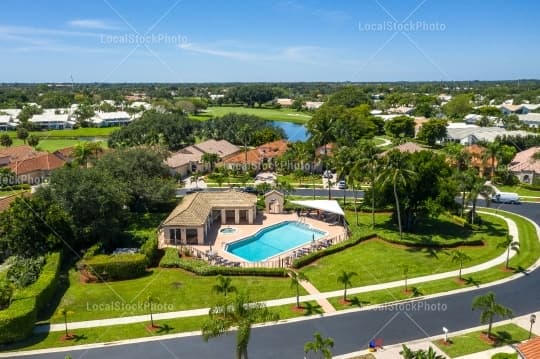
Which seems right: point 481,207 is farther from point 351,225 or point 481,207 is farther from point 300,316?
point 300,316

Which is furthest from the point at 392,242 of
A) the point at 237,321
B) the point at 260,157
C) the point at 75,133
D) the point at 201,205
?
the point at 75,133

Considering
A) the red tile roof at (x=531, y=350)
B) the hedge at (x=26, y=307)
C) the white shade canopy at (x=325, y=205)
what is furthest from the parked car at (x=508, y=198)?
the hedge at (x=26, y=307)

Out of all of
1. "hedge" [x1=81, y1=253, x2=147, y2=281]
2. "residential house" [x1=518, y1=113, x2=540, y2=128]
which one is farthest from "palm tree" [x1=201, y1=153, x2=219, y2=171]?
"residential house" [x1=518, y1=113, x2=540, y2=128]

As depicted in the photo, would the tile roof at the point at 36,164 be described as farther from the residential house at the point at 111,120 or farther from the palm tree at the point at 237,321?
the residential house at the point at 111,120

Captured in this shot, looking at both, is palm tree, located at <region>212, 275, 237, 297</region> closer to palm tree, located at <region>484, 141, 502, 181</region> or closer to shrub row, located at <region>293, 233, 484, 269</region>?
shrub row, located at <region>293, 233, 484, 269</region>

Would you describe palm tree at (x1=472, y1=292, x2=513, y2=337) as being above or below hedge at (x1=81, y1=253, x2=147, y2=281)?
above

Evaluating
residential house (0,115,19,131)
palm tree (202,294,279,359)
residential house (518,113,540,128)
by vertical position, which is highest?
residential house (518,113,540,128)

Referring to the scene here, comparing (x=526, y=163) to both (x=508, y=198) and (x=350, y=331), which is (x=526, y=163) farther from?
(x=350, y=331)

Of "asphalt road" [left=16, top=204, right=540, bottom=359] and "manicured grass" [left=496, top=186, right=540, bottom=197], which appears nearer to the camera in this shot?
"asphalt road" [left=16, top=204, right=540, bottom=359]

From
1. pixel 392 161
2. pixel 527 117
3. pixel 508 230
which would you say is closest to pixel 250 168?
pixel 392 161
